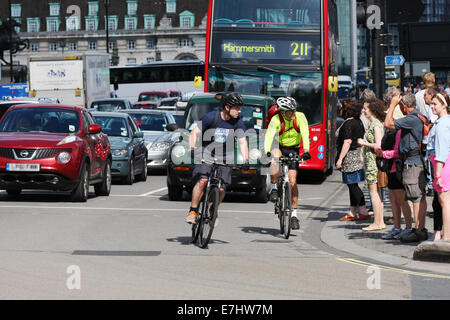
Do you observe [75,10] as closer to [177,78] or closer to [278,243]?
[177,78]

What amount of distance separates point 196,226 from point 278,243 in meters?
1.07

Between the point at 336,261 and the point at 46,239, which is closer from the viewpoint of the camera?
the point at 336,261

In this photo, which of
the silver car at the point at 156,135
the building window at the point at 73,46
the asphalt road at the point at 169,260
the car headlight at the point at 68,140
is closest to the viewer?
the asphalt road at the point at 169,260

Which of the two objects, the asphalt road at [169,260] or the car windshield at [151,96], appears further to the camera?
the car windshield at [151,96]

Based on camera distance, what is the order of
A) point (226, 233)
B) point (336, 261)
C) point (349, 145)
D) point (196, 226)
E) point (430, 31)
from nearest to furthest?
point (336, 261), point (196, 226), point (226, 233), point (349, 145), point (430, 31)

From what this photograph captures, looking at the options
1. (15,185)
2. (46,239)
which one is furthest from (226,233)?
(15,185)

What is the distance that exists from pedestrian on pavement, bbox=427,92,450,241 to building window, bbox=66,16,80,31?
13200 centimetres

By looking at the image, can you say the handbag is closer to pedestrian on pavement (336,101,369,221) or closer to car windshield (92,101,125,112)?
pedestrian on pavement (336,101,369,221)

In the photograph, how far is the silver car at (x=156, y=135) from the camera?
24891 millimetres

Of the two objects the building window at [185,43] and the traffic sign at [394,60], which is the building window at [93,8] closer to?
the building window at [185,43]

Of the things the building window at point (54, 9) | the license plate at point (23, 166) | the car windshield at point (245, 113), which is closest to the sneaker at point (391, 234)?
the license plate at point (23, 166)

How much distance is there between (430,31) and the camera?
2530cm

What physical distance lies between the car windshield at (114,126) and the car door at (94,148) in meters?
4.52

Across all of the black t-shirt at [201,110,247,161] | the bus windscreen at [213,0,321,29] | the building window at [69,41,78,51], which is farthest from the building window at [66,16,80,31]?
the black t-shirt at [201,110,247,161]
